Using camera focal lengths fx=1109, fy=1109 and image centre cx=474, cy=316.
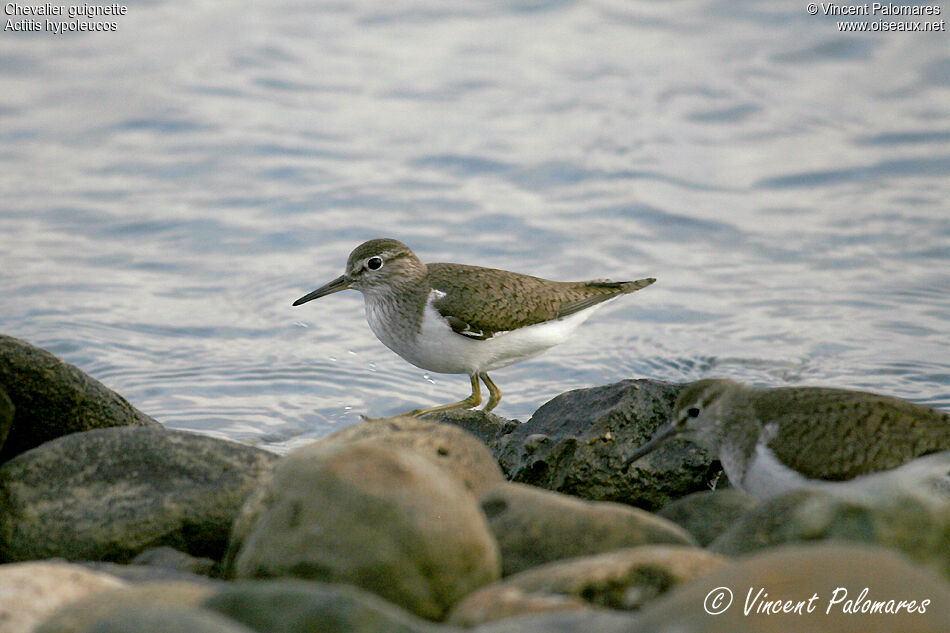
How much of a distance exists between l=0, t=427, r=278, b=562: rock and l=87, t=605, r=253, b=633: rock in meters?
1.97

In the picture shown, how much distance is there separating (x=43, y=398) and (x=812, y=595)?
14.1 ft

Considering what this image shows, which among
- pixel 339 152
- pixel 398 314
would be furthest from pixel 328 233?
pixel 398 314

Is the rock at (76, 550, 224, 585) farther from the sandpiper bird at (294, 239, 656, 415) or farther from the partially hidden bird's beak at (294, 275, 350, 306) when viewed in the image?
the partially hidden bird's beak at (294, 275, 350, 306)

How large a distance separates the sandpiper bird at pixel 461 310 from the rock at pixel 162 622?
467cm

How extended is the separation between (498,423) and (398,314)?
3.94 ft

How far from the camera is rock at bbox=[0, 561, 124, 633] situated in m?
3.67

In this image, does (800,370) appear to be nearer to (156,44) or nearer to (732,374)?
(732,374)

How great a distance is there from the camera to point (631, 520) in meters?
4.22

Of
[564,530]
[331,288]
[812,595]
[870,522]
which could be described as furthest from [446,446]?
[331,288]

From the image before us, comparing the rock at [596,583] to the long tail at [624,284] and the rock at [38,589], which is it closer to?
the rock at [38,589]

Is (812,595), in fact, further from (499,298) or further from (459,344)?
(499,298)

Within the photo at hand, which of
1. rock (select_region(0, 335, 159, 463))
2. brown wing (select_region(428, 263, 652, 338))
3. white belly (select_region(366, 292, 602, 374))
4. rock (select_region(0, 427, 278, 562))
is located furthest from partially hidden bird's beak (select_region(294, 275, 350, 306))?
rock (select_region(0, 427, 278, 562))

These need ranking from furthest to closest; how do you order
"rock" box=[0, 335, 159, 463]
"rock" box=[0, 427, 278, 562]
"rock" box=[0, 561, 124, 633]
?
1. "rock" box=[0, 335, 159, 463]
2. "rock" box=[0, 427, 278, 562]
3. "rock" box=[0, 561, 124, 633]

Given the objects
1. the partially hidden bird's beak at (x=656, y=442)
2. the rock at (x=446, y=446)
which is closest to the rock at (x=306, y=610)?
the rock at (x=446, y=446)
